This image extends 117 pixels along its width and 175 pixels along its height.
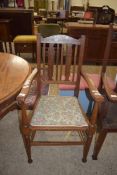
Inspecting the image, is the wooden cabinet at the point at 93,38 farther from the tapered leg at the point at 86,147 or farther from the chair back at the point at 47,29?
the tapered leg at the point at 86,147

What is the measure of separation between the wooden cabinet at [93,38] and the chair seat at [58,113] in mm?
2030

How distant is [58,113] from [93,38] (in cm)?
235

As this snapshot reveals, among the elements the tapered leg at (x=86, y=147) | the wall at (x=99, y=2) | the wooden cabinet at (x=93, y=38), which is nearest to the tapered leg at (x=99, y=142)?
the tapered leg at (x=86, y=147)

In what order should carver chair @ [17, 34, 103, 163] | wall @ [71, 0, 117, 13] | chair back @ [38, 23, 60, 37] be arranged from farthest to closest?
wall @ [71, 0, 117, 13], chair back @ [38, 23, 60, 37], carver chair @ [17, 34, 103, 163]

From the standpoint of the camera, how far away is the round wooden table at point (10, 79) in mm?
1002

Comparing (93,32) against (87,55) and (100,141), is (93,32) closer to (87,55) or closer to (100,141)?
(87,55)

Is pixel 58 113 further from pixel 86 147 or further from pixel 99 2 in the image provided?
pixel 99 2

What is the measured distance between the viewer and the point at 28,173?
134cm

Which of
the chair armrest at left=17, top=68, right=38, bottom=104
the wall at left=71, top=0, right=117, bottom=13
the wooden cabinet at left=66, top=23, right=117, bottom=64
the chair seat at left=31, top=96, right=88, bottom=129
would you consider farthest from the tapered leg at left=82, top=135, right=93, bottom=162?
the wall at left=71, top=0, right=117, bottom=13

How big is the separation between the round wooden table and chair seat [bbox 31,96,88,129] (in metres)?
0.22

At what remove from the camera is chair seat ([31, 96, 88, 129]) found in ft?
3.92

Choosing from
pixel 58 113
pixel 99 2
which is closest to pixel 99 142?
pixel 58 113

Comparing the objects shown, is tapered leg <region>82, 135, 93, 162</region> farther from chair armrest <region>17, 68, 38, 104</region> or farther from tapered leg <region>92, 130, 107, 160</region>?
chair armrest <region>17, 68, 38, 104</region>

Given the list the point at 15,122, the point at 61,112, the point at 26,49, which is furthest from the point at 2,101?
the point at 26,49
